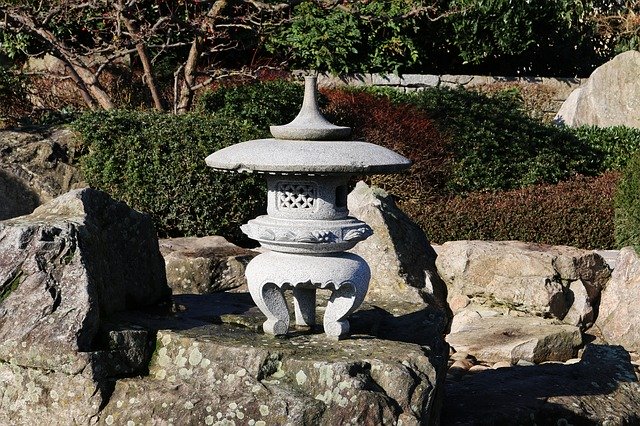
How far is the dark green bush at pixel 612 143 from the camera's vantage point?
11953 millimetres

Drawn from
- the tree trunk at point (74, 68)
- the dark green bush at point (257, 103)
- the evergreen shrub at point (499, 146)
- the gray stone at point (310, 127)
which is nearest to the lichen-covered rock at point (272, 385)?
the gray stone at point (310, 127)

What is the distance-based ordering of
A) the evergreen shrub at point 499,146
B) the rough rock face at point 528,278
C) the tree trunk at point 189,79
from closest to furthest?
the rough rock face at point 528,278
the evergreen shrub at point 499,146
the tree trunk at point 189,79

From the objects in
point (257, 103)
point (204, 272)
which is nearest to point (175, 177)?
point (257, 103)

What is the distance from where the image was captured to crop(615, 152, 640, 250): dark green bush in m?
9.55

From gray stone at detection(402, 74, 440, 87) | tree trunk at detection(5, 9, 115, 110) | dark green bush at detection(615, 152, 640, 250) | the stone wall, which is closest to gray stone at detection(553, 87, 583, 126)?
the stone wall

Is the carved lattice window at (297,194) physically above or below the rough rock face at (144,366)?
above

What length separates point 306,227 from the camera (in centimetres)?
464

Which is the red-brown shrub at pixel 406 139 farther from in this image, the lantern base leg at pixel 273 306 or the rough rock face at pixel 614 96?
the lantern base leg at pixel 273 306

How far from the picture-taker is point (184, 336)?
4.46 m

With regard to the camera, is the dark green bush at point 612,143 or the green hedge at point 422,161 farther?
the dark green bush at point 612,143

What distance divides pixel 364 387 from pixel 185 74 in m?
8.09

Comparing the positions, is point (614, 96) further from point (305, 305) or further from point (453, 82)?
point (305, 305)

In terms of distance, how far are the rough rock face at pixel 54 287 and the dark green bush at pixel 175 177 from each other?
447 centimetres

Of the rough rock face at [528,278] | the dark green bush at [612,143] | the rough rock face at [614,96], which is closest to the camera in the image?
the rough rock face at [528,278]
